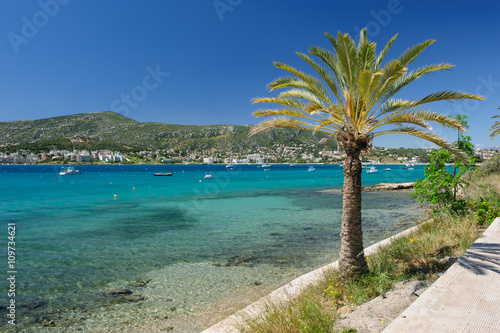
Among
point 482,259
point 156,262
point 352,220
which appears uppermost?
point 352,220

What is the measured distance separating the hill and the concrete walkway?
512 feet

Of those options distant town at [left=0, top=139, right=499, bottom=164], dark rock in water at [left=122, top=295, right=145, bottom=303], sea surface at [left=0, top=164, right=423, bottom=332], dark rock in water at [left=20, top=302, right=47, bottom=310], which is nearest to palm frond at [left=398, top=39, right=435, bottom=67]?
sea surface at [left=0, top=164, right=423, bottom=332]

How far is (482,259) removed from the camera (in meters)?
5.89

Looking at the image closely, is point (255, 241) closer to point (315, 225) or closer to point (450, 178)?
point (315, 225)

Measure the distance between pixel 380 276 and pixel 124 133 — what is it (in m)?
186

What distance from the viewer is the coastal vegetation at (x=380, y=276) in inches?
177

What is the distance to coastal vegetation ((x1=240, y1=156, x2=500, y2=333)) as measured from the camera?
449 cm

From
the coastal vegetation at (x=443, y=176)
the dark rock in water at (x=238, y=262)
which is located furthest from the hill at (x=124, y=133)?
the dark rock in water at (x=238, y=262)

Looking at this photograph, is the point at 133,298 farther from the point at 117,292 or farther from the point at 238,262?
the point at 238,262

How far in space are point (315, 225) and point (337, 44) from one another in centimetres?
1216

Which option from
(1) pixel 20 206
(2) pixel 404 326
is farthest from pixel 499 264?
(1) pixel 20 206

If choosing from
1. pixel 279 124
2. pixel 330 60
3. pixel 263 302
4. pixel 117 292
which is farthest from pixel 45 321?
pixel 330 60

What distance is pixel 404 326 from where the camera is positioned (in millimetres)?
3547

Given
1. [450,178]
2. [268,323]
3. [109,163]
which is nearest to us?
[268,323]
